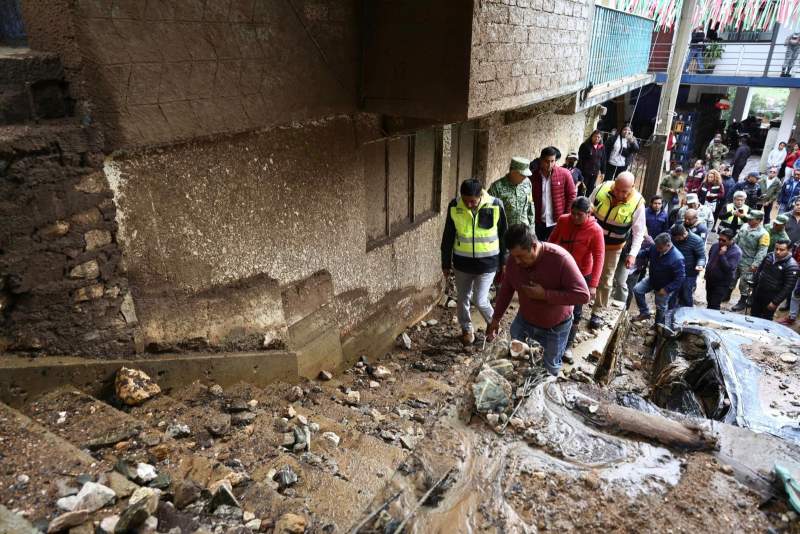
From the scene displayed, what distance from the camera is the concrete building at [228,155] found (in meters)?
2.76

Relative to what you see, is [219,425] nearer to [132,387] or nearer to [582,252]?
[132,387]

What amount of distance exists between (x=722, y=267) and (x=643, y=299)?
4.38 ft

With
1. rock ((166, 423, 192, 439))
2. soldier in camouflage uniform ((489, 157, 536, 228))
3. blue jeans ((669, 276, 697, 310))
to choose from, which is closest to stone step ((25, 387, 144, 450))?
rock ((166, 423, 192, 439))

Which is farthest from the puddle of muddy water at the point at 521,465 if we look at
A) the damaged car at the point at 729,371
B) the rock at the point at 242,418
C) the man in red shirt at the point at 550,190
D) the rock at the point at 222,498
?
the man in red shirt at the point at 550,190

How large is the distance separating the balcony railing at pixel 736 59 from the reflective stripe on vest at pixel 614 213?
1390cm

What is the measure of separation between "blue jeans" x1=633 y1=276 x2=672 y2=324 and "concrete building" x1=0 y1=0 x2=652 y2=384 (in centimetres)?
323

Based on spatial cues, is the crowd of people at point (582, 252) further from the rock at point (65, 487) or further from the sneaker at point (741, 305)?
the rock at point (65, 487)

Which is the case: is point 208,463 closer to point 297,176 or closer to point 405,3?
point 297,176

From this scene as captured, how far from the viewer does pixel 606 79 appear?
9.62 metres

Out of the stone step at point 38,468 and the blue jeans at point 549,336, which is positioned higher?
the stone step at point 38,468

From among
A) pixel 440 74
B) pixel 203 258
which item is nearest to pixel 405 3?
pixel 440 74

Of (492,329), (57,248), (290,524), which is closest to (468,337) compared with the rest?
(492,329)

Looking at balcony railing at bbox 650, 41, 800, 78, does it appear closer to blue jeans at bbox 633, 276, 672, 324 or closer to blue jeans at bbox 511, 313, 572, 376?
blue jeans at bbox 633, 276, 672, 324

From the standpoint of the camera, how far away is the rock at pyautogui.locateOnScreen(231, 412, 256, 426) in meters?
3.27
